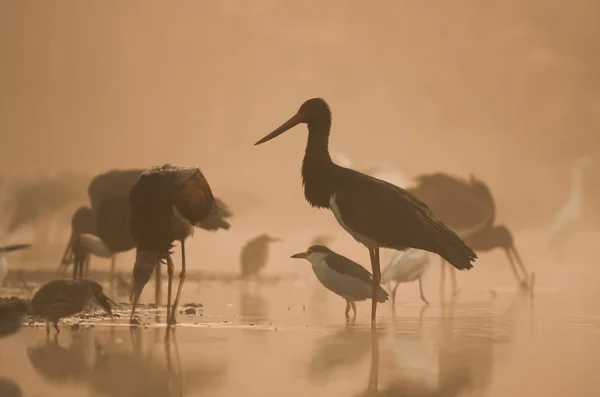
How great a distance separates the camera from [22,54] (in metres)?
7.78

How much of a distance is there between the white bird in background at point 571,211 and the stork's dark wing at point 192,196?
4368 mm

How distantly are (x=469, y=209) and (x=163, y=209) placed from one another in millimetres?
4077

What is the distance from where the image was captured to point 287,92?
774 cm

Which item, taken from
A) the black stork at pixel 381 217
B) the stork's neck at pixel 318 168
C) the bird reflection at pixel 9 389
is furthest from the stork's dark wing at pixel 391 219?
the bird reflection at pixel 9 389

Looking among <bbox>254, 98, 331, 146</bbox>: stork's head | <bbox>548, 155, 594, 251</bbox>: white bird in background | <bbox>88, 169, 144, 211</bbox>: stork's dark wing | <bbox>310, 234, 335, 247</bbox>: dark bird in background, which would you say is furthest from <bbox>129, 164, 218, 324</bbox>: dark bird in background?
<bbox>548, 155, 594, 251</bbox>: white bird in background

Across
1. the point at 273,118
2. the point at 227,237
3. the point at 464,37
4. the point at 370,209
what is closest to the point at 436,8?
the point at 464,37

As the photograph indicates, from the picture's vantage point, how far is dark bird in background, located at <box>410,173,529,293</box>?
7758 mm

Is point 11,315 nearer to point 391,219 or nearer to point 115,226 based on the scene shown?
point 391,219

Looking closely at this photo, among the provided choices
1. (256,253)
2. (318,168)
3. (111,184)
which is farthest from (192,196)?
(256,253)

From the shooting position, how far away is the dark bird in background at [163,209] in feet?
14.1

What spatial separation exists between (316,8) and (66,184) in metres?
2.49

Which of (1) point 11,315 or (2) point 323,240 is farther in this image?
(2) point 323,240

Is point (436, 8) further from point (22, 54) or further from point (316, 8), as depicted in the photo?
point (22, 54)

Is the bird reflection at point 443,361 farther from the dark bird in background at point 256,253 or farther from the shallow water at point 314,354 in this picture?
the dark bird in background at point 256,253
